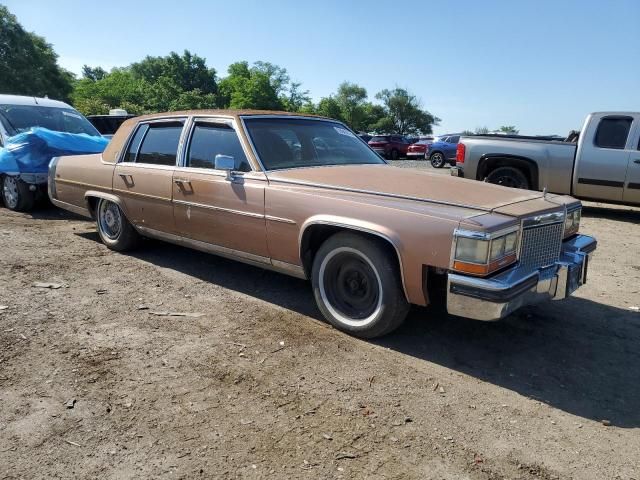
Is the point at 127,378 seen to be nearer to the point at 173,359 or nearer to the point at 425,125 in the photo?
the point at 173,359

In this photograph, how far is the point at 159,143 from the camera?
5.09m

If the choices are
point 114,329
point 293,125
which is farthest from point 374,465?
point 293,125

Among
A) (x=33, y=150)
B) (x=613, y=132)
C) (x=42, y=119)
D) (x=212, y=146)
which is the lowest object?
(x=33, y=150)

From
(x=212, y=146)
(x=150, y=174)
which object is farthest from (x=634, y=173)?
(x=150, y=174)

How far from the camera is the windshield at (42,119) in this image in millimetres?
8593

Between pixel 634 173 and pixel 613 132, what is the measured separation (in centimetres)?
87

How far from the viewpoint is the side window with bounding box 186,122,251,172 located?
4.28m

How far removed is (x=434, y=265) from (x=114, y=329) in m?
2.43

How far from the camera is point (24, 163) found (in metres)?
7.71

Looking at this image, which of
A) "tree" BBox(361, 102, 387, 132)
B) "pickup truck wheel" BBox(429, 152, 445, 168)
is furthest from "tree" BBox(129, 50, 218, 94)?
"pickup truck wheel" BBox(429, 152, 445, 168)

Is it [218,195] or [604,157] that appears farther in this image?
[604,157]

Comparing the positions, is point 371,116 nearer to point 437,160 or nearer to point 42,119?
point 437,160

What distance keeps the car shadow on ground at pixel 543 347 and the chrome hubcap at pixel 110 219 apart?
1684mm

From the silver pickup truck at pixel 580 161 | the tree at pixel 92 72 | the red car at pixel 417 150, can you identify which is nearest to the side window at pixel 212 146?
the silver pickup truck at pixel 580 161
